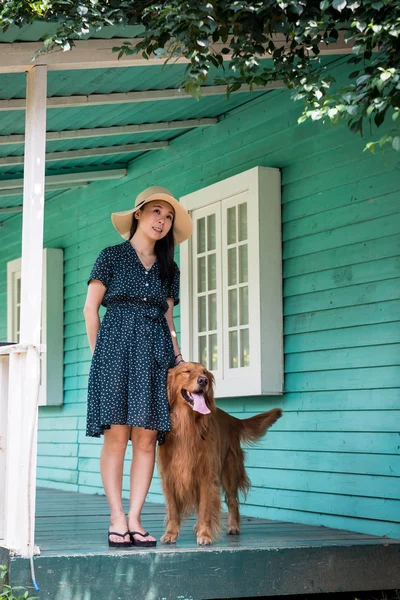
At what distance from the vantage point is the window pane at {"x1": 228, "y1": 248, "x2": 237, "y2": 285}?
6.68 m

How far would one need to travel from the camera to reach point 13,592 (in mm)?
4102

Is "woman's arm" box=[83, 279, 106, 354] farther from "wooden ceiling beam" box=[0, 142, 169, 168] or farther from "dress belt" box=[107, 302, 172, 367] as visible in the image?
"wooden ceiling beam" box=[0, 142, 169, 168]

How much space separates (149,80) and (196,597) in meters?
3.23

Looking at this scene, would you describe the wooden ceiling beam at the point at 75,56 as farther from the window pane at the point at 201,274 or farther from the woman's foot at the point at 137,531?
the window pane at the point at 201,274

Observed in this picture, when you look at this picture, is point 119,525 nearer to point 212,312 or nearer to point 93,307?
point 93,307

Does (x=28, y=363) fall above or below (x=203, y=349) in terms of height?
Answer: below

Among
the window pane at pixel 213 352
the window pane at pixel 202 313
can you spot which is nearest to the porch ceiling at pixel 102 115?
the window pane at pixel 202 313

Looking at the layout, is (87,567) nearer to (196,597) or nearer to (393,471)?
(196,597)

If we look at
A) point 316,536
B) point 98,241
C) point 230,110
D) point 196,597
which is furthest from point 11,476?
point 98,241

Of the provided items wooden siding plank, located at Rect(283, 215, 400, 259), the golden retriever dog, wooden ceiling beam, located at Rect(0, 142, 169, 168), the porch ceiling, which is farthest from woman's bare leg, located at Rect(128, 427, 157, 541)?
wooden ceiling beam, located at Rect(0, 142, 169, 168)

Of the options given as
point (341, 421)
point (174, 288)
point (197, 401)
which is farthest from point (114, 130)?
point (197, 401)

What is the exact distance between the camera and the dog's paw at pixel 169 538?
4.77 meters

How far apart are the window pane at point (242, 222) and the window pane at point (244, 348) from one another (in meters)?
0.66

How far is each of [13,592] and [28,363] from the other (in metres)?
1.01
